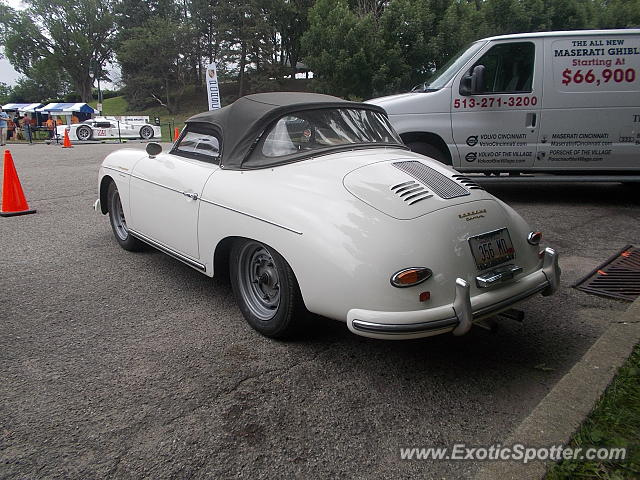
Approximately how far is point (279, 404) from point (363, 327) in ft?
1.94

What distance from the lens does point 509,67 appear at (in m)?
6.80

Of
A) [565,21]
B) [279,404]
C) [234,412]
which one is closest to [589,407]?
[279,404]

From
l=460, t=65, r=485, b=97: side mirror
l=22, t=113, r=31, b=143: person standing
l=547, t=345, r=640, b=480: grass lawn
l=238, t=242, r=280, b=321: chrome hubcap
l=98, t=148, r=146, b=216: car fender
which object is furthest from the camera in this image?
l=22, t=113, r=31, b=143: person standing

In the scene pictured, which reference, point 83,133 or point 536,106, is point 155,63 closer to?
point 83,133

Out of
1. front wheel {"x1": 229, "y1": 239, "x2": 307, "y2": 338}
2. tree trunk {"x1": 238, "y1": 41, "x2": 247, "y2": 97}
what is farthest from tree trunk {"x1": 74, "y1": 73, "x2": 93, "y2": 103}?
front wheel {"x1": 229, "y1": 239, "x2": 307, "y2": 338}

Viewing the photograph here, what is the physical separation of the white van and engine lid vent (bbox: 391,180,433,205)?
435 cm

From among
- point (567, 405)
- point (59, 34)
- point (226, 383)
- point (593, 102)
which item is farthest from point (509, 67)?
point (59, 34)

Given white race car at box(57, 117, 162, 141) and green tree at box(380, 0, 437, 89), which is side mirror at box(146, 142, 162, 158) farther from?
white race car at box(57, 117, 162, 141)

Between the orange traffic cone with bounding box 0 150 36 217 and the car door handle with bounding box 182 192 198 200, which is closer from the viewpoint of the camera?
the car door handle with bounding box 182 192 198 200

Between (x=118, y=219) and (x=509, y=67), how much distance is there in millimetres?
5527

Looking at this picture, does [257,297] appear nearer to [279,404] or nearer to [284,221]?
[284,221]

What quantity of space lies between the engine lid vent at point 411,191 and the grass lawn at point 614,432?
132cm

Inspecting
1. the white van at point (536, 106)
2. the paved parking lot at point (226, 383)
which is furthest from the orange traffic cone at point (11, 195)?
the white van at point (536, 106)

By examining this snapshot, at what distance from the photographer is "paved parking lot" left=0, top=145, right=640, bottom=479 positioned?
2125mm
